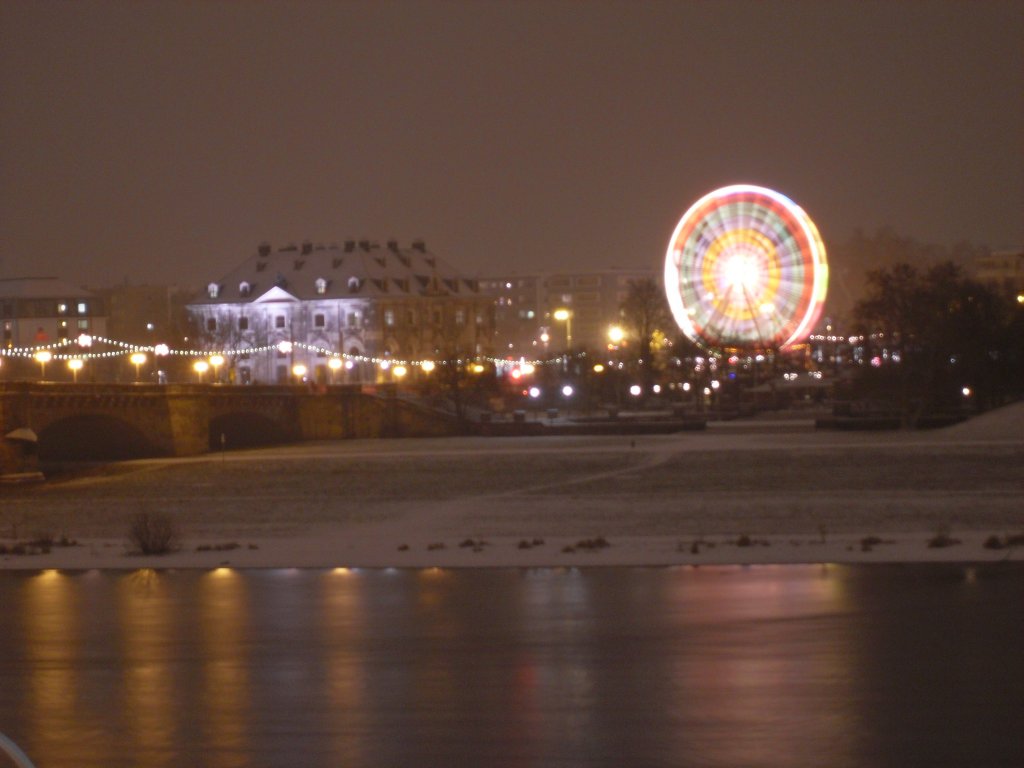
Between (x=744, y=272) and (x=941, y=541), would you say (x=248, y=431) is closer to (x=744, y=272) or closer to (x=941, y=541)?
Answer: (x=744, y=272)

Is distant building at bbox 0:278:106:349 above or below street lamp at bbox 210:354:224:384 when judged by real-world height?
above

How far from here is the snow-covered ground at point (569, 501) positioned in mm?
27500

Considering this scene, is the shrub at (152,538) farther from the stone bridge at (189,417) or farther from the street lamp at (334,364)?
the street lamp at (334,364)

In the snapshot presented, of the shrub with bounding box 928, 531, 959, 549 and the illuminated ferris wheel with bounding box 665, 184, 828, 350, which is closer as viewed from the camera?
the shrub with bounding box 928, 531, 959, 549

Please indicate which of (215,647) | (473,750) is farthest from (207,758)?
(215,647)

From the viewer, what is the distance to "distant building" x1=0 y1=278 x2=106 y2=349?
123 meters

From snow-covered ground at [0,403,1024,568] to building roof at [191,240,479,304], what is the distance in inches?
2629

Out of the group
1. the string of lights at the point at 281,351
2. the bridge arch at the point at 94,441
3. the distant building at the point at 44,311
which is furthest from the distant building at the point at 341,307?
the bridge arch at the point at 94,441

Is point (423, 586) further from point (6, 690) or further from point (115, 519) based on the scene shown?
point (115, 519)

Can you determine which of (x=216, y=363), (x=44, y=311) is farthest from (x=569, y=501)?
(x=44, y=311)

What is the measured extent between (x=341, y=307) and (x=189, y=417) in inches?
2312

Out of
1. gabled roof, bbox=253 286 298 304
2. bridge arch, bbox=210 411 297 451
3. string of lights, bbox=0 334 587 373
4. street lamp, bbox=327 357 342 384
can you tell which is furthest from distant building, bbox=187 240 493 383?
bridge arch, bbox=210 411 297 451

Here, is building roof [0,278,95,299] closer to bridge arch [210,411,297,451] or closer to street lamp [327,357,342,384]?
street lamp [327,357,342,384]

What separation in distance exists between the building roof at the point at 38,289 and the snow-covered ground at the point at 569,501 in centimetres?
7220
